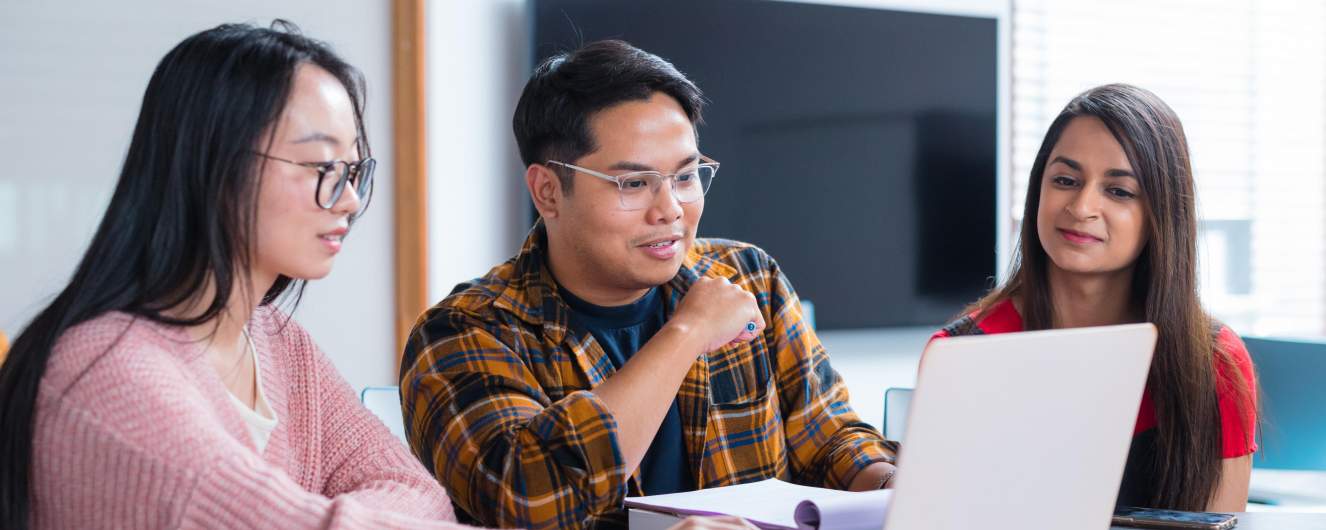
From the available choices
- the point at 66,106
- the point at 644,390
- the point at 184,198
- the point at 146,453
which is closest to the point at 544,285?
the point at 644,390

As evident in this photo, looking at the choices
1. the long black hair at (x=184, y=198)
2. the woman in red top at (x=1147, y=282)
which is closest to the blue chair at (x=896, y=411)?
the woman in red top at (x=1147, y=282)

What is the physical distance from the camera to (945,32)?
3.77 meters

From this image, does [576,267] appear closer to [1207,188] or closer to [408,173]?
[408,173]

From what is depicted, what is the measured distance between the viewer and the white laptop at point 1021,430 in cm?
91

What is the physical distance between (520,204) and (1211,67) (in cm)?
267

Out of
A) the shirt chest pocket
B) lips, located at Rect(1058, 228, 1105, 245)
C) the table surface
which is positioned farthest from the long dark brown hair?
the shirt chest pocket

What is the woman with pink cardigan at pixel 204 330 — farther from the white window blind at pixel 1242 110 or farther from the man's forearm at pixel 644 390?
the white window blind at pixel 1242 110

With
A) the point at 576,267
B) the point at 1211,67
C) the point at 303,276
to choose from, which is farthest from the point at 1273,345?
the point at 1211,67

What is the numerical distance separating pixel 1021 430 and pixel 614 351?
816 mm

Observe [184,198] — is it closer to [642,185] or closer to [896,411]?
[642,185]

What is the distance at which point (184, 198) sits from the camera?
1.10 m

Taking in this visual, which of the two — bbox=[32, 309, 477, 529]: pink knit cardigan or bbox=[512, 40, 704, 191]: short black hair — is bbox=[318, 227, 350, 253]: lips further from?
bbox=[512, 40, 704, 191]: short black hair

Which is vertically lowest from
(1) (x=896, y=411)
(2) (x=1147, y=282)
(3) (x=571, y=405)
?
(1) (x=896, y=411)

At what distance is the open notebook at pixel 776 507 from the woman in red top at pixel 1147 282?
0.74 m
